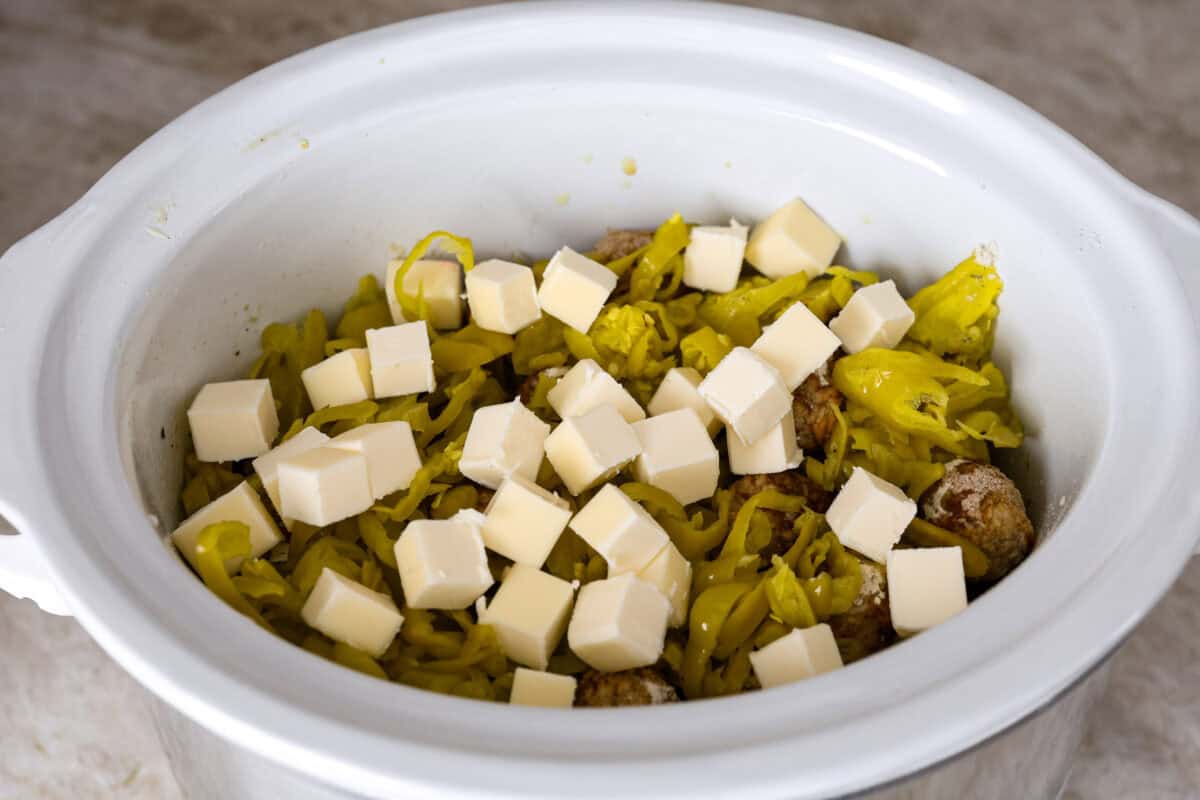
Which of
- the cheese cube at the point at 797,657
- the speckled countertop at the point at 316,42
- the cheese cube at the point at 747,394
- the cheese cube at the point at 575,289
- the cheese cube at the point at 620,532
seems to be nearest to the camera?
the cheese cube at the point at 797,657

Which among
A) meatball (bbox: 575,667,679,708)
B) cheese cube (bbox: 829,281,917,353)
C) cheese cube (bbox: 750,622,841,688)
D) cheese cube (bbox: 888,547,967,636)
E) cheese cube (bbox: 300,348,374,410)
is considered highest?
cheese cube (bbox: 829,281,917,353)

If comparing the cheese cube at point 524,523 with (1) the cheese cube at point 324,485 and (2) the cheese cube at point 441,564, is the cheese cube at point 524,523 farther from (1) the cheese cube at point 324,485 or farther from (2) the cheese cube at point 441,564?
(1) the cheese cube at point 324,485

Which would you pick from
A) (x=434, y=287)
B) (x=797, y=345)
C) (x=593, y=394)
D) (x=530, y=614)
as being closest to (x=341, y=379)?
(x=434, y=287)

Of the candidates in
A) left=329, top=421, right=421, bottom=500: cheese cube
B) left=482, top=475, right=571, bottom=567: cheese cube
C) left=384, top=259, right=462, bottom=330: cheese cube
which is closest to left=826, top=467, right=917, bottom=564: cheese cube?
left=482, top=475, right=571, bottom=567: cheese cube

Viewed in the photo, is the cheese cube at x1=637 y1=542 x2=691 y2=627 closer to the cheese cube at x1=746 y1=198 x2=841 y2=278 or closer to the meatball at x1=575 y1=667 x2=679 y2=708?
the meatball at x1=575 y1=667 x2=679 y2=708

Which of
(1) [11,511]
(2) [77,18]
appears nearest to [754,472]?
(1) [11,511]

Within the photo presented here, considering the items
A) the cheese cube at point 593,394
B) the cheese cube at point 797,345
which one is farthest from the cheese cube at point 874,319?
the cheese cube at point 593,394
